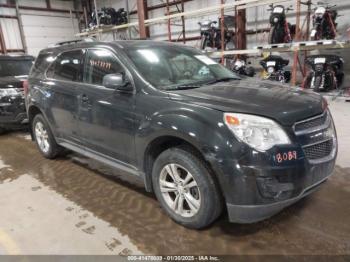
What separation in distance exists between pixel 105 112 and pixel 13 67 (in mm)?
4588

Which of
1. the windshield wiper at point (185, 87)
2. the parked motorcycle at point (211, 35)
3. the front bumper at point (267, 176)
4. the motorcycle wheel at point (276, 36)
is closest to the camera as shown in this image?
the front bumper at point (267, 176)

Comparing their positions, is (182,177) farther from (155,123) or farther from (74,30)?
(74,30)

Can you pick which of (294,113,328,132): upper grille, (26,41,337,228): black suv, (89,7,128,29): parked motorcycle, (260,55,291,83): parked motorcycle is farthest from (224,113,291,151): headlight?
(89,7,128,29): parked motorcycle

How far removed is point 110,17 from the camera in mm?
12156

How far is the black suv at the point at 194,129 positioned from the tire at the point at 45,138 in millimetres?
674

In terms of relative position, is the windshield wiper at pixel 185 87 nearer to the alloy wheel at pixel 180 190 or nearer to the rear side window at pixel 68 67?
the alloy wheel at pixel 180 190

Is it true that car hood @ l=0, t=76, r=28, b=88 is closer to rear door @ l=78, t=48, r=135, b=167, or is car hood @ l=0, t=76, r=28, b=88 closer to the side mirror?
rear door @ l=78, t=48, r=135, b=167

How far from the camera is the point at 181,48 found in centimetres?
328

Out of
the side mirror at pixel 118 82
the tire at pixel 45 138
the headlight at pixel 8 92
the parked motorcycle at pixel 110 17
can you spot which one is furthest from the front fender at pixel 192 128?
the parked motorcycle at pixel 110 17

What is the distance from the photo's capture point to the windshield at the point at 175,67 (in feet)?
8.68

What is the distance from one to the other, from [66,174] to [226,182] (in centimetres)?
243

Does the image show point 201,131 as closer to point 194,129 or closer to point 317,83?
point 194,129

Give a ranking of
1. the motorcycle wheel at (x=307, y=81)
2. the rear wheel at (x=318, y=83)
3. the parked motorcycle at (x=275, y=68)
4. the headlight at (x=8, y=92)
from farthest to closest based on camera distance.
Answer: the parked motorcycle at (x=275, y=68), the motorcycle wheel at (x=307, y=81), the rear wheel at (x=318, y=83), the headlight at (x=8, y=92)

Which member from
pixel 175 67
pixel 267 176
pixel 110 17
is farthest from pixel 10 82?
pixel 110 17
